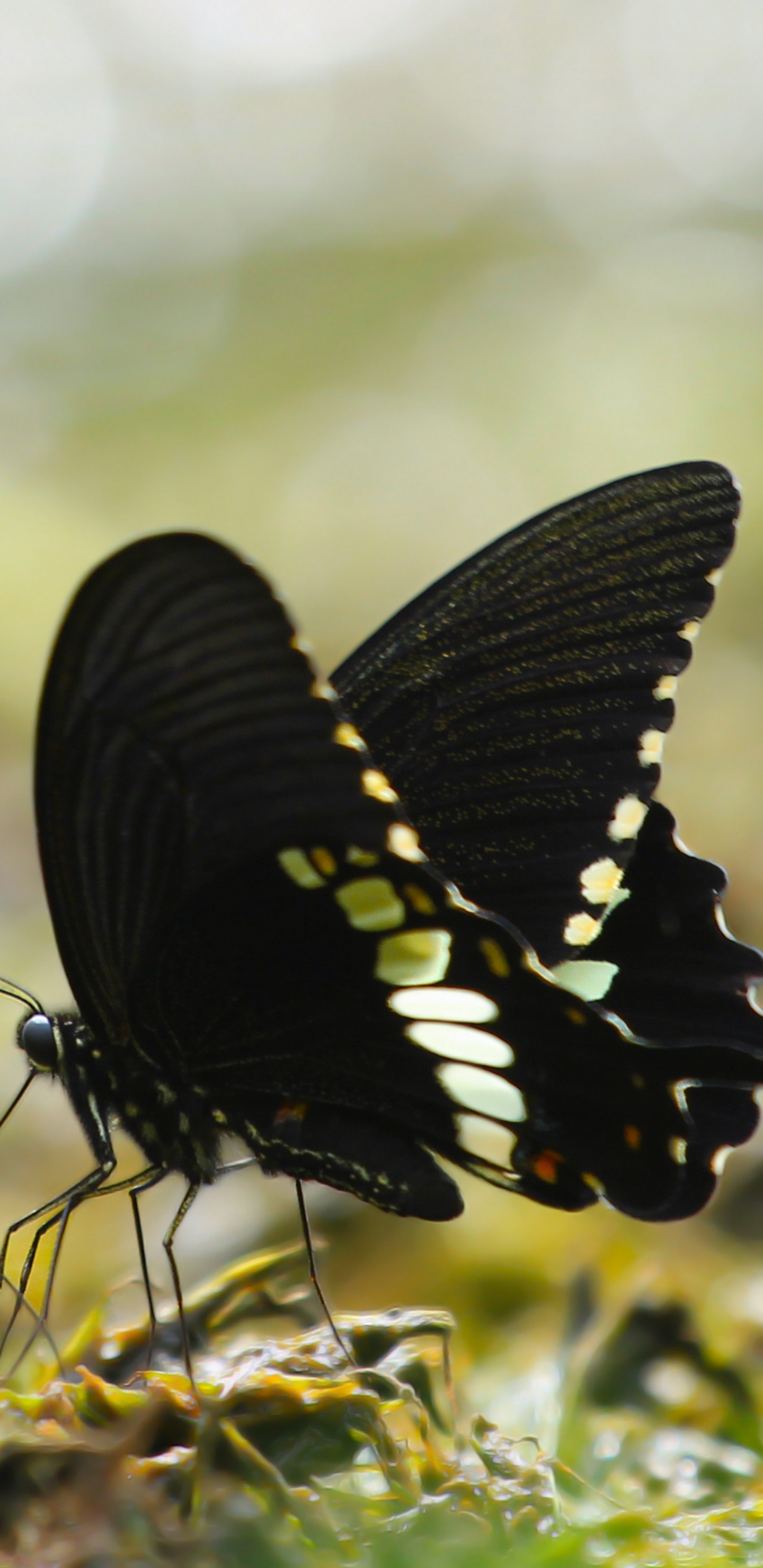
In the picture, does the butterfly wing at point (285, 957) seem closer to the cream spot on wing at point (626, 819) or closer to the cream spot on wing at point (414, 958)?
the cream spot on wing at point (414, 958)

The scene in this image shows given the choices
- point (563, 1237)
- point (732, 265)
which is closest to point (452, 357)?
point (732, 265)

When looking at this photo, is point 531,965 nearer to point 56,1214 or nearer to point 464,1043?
point 464,1043

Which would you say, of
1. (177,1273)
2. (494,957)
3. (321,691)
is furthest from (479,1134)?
(321,691)

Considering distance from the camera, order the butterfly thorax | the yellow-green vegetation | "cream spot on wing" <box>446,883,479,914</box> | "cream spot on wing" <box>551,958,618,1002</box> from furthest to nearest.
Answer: "cream spot on wing" <box>551,958,618,1002</box>, the butterfly thorax, "cream spot on wing" <box>446,883,479,914</box>, the yellow-green vegetation

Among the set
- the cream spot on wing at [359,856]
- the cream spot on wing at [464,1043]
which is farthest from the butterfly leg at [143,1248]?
the cream spot on wing at [359,856]

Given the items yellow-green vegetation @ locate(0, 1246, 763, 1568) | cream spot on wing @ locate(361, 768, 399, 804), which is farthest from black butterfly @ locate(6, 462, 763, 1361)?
yellow-green vegetation @ locate(0, 1246, 763, 1568)

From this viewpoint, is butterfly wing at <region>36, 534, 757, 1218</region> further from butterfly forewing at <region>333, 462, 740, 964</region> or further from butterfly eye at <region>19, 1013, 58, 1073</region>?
butterfly forewing at <region>333, 462, 740, 964</region>
